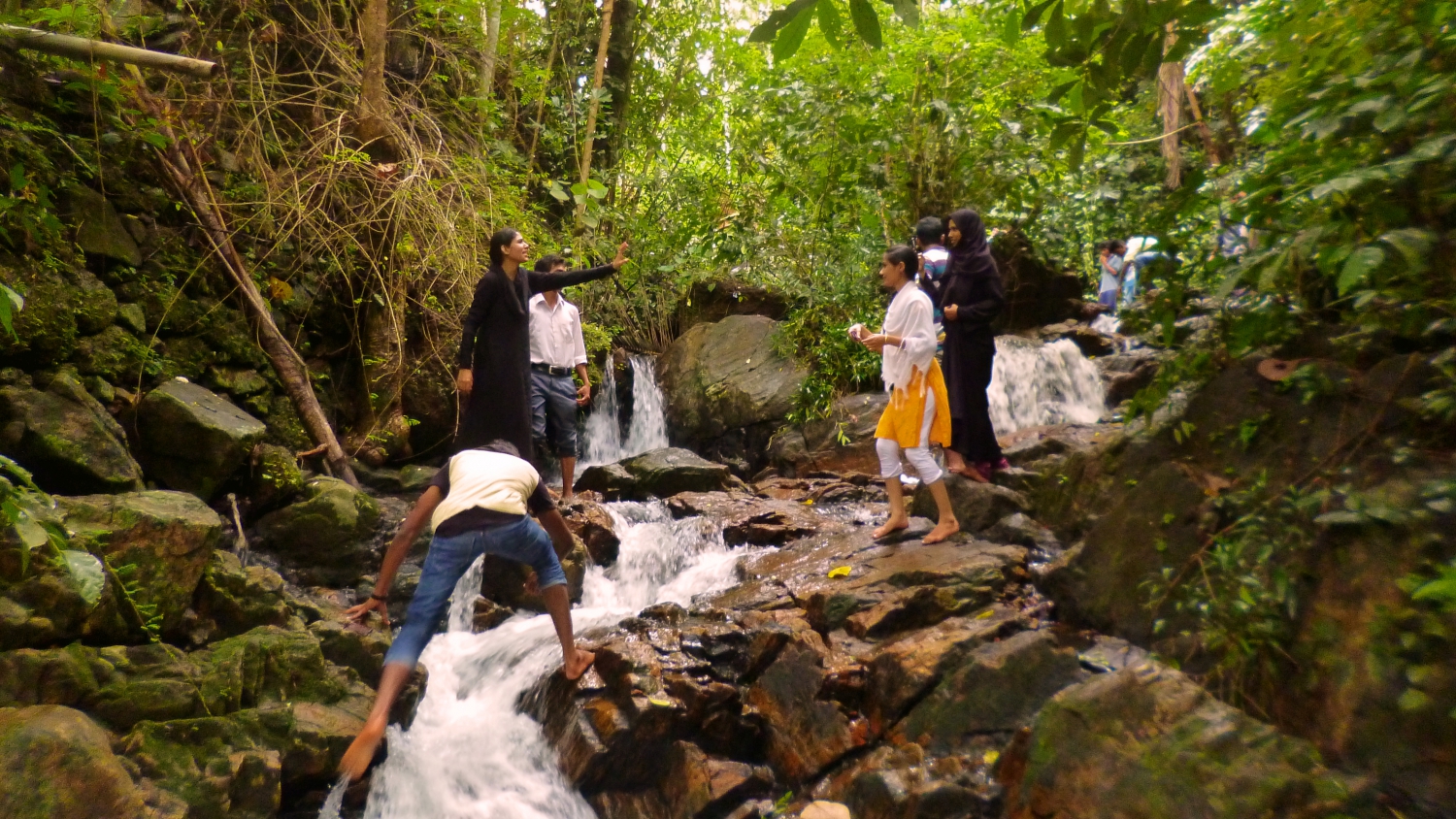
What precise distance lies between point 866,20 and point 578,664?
3483mm

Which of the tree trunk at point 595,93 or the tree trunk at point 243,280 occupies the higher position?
the tree trunk at point 595,93

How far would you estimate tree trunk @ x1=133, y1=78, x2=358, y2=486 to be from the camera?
632 centimetres

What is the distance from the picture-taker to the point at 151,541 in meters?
3.94

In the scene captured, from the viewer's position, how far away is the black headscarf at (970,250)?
5645 millimetres

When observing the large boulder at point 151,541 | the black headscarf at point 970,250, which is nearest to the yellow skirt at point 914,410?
the black headscarf at point 970,250

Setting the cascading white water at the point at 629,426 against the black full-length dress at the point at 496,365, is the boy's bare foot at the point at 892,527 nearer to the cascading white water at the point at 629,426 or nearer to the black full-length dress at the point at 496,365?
the black full-length dress at the point at 496,365

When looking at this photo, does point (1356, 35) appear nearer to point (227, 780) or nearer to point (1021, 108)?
point (227, 780)

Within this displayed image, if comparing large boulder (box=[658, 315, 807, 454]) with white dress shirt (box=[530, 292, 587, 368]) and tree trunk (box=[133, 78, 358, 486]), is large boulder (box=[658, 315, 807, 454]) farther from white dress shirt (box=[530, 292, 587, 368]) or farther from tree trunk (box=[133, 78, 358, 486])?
tree trunk (box=[133, 78, 358, 486])

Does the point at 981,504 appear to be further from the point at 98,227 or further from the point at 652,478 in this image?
the point at 98,227

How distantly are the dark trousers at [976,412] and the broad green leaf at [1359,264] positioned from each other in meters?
3.52

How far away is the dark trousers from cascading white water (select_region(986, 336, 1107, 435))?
3.32 metres

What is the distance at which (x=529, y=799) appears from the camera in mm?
4141

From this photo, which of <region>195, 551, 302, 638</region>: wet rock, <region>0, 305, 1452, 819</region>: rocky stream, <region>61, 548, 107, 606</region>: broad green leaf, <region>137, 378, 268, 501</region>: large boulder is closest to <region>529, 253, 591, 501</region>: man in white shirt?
<region>0, 305, 1452, 819</region>: rocky stream

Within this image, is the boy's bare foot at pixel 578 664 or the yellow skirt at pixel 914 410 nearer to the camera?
the boy's bare foot at pixel 578 664
